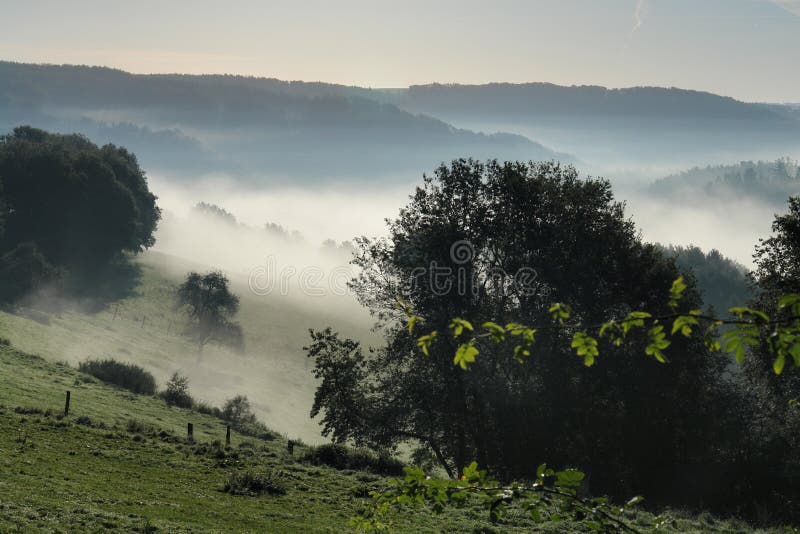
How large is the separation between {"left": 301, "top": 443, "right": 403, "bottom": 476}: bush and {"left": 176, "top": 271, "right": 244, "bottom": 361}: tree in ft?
214

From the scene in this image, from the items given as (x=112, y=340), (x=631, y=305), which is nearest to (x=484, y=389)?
(x=631, y=305)

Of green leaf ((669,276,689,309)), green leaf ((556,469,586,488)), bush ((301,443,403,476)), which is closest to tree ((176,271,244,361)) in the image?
bush ((301,443,403,476))

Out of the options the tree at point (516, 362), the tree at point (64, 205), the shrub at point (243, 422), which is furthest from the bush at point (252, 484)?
the tree at point (64, 205)

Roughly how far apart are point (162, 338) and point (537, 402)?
66.7 metres

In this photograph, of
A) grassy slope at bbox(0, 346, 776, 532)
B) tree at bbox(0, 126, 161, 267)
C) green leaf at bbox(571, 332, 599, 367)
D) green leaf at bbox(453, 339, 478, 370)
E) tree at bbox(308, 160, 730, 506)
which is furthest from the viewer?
tree at bbox(0, 126, 161, 267)

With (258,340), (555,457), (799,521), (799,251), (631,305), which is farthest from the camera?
(258,340)

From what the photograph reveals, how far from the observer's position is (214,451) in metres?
31.2

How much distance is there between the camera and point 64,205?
106000 mm

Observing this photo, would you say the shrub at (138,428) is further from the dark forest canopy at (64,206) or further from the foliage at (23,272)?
the dark forest canopy at (64,206)

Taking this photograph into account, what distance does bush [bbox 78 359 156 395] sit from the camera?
54469mm

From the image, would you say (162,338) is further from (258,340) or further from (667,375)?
(667,375)

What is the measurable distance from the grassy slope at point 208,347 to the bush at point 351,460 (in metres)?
32.0

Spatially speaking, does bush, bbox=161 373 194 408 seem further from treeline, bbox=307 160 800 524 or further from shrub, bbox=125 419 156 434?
treeline, bbox=307 160 800 524

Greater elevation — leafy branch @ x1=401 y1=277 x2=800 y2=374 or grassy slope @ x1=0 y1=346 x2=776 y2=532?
leafy branch @ x1=401 y1=277 x2=800 y2=374
